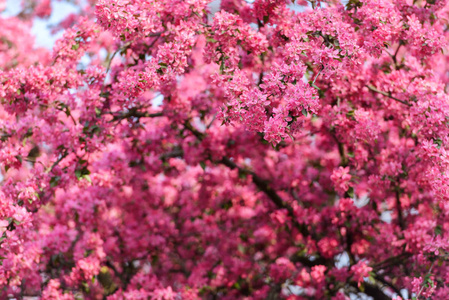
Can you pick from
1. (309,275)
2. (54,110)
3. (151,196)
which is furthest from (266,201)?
(54,110)

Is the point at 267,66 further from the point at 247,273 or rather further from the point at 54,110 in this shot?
the point at 247,273

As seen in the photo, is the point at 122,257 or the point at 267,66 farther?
the point at 122,257

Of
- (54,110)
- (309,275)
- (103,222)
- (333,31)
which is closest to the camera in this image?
(333,31)

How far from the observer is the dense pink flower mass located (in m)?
4.11

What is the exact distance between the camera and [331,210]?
21.1 feet

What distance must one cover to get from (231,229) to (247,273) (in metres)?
0.80

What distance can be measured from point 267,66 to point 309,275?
9.23 feet

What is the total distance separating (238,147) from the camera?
6270 mm

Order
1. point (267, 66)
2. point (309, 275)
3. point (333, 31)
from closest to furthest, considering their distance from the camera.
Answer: point (333, 31) < point (267, 66) < point (309, 275)

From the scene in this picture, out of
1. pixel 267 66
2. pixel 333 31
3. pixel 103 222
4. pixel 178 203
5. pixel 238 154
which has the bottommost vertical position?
pixel 178 203

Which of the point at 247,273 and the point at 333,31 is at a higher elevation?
the point at 333,31

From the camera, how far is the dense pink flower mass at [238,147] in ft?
13.5

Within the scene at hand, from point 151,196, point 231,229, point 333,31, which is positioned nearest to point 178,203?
point 151,196

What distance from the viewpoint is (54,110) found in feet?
16.6
